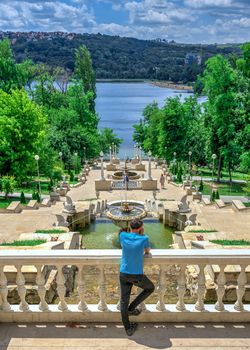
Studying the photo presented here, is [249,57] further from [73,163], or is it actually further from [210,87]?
[73,163]

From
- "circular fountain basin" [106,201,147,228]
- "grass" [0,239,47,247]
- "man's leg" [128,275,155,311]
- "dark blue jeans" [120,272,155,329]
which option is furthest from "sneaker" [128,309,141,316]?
"circular fountain basin" [106,201,147,228]

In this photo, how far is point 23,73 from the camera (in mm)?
A: 50594

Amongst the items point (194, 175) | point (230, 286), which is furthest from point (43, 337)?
point (194, 175)

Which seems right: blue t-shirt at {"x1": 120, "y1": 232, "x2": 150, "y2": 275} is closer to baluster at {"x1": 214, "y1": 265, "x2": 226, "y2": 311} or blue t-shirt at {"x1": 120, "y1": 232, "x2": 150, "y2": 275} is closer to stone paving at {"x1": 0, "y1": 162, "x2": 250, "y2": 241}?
baluster at {"x1": 214, "y1": 265, "x2": 226, "y2": 311}

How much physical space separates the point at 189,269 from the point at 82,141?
127 feet

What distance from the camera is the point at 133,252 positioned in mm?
4996

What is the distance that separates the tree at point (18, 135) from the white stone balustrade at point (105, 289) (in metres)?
21.5

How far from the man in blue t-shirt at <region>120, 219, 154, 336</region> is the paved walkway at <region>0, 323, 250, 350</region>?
9.1 inches

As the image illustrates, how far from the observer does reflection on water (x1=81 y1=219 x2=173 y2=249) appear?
16805 millimetres

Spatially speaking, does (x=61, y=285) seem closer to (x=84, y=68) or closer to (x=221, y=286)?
(x=221, y=286)

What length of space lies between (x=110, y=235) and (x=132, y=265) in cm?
1354

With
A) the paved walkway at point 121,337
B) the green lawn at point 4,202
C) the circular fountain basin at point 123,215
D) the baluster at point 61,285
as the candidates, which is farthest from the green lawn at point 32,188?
the paved walkway at point 121,337

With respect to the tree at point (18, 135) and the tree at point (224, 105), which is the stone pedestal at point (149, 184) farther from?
the tree at point (18, 135)

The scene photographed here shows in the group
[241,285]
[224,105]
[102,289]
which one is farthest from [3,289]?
[224,105]
